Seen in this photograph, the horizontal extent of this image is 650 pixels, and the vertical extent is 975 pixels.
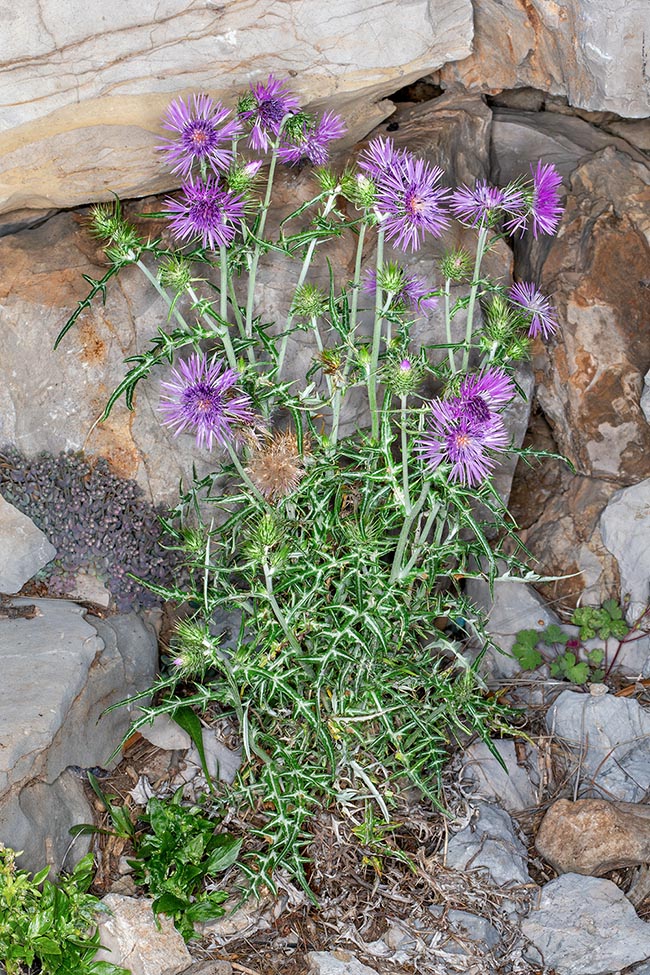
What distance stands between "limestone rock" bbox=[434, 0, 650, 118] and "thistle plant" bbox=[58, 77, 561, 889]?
0.79 metres

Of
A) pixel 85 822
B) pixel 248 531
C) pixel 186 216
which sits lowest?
pixel 85 822

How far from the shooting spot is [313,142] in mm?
3322

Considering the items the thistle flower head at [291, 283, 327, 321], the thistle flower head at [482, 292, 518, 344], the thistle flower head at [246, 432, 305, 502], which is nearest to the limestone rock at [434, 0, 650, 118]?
the thistle flower head at [482, 292, 518, 344]

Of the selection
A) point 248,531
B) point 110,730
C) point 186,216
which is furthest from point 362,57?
point 110,730

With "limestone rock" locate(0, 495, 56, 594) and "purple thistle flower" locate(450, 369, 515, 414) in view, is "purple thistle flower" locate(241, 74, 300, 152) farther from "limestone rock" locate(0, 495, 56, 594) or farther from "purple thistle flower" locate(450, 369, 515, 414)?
"limestone rock" locate(0, 495, 56, 594)

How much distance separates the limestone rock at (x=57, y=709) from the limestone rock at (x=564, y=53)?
258 centimetres

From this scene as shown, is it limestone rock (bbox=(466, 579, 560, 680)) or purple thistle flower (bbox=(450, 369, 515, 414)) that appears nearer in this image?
purple thistle flower (bbox=(450, 369, 515, 414))

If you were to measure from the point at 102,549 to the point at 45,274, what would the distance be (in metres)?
1.04

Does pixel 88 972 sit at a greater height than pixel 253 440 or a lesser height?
lesser

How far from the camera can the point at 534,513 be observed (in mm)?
4188

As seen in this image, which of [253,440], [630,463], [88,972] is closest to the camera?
[88,972]

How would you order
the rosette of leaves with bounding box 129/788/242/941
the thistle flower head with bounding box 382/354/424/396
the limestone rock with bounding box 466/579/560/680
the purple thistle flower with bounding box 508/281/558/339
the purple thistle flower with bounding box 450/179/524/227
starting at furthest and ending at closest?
the limestone rock with bounding box 466/579/560/680 → the purple thistle flower with bounding box 508/281/558/339 → the purple thistle flower with bounding box 450/179/524/227 → the rosette of leaves with bounding box 129/788/242/941 → the thistle flower head with bounding box 382/354/424/396

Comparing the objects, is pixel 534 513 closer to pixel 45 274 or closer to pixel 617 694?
pixel 617 694

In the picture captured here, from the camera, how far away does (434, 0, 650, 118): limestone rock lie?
3861 mm
